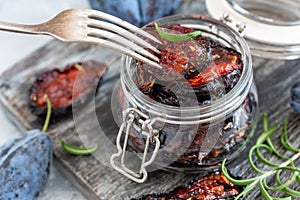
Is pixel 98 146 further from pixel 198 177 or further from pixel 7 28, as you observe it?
pixel 7 28

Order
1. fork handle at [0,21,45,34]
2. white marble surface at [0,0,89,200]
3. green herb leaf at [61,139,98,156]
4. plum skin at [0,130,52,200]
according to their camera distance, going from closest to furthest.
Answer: fork handle at [0,21,45,34]
plum skin at [0,130,52,200]
green herb leaf at [61,139,98,156]
white marble surface at [0,0,89,200]

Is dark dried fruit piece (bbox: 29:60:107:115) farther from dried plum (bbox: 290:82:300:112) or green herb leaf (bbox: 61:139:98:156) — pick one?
dried plum (bbox: 290:82:300:112)

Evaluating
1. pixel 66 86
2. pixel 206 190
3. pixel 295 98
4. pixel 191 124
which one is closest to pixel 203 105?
pixel 191 124

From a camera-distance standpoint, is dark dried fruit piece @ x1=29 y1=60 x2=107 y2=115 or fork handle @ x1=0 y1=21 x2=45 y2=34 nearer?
fork handle @ x1=0 y1=21 x2=45 y2=34

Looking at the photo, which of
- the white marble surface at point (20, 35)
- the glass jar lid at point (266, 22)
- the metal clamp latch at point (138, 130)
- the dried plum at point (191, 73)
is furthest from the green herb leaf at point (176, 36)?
the white marble surface at point (20, 35)

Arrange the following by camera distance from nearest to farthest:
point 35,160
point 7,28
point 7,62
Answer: point 7,28
point 35,160
point 7,62

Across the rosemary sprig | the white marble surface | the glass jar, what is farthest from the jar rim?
the white marble surface

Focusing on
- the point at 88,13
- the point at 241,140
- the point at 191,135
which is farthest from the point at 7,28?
the point at 241,140
